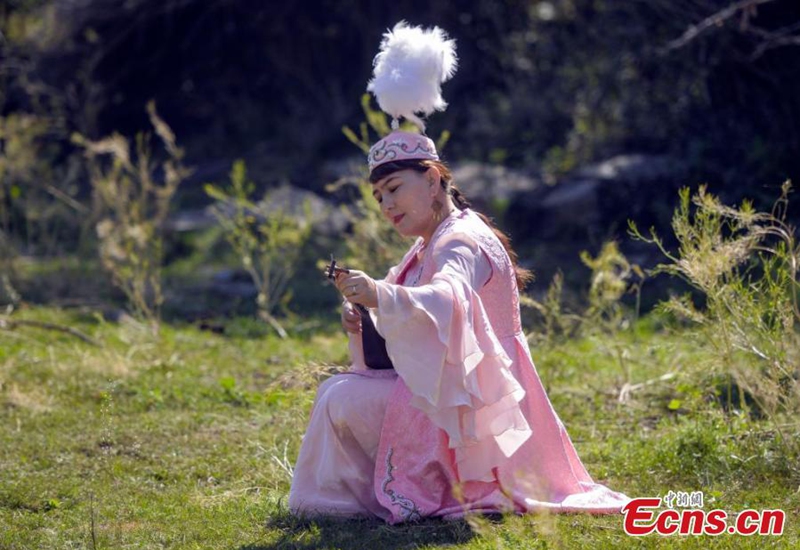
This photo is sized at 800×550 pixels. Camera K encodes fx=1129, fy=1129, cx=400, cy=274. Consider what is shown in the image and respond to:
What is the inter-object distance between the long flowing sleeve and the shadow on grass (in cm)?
20

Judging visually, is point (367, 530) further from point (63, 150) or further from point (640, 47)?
point (63, 150)

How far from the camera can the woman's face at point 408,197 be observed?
12.7 ft

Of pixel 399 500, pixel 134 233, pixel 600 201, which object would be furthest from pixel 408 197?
pixel 600 201

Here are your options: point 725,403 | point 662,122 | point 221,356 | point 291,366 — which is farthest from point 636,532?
point 662,122

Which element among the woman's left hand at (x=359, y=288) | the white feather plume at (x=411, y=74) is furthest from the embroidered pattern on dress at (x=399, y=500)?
the white feather plume at (x=411, y=74)

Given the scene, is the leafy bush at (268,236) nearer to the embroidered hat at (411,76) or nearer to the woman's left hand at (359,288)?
the embroidered hat at (411,76)

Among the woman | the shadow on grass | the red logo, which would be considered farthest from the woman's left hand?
the red logo

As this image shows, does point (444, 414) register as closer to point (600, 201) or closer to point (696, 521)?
point (696, 521)

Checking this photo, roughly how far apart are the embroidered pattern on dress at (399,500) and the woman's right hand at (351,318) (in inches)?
18.6

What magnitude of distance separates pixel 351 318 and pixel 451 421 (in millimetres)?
612

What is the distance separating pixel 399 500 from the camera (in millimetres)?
3793

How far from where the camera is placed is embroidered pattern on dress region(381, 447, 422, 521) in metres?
3.78

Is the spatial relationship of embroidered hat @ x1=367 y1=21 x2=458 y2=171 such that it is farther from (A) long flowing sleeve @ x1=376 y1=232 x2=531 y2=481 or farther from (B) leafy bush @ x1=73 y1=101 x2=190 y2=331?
(B) leafy bush @ x1=73 y1=101 x2=190 y2=331

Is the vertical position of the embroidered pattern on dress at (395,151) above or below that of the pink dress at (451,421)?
above
